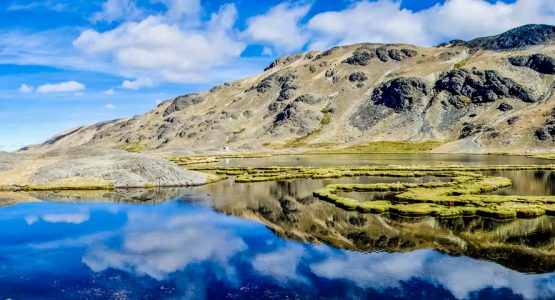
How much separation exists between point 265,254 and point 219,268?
19.1 ft

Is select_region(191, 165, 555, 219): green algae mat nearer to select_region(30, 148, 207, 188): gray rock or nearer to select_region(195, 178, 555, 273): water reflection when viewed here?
select_region(195, 178, 555, 273): water reflection

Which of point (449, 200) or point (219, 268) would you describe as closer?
Answer: point (219, 268)

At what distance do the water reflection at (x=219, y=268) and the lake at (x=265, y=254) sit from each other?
103 millimetres

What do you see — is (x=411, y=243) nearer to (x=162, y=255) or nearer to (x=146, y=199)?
(x=162, y=255)

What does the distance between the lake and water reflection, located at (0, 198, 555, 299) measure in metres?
0.10

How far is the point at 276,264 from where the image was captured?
42500mm

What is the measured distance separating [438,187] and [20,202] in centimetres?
7549

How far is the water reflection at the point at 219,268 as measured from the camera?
35.7 metres

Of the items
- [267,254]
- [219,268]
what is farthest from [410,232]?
[219,268]

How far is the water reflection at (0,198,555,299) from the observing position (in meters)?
35.7

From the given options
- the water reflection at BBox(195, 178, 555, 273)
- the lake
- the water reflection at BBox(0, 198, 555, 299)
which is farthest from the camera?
the water reflection at BBox(195, 178, 555, 273)

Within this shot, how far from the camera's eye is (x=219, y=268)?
138ft

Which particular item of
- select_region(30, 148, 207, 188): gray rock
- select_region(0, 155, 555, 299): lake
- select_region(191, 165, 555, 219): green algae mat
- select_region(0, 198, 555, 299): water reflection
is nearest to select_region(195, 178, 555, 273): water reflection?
select_region(0, 155, 555, 299): lake

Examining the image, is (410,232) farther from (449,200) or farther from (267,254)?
(449,200)
